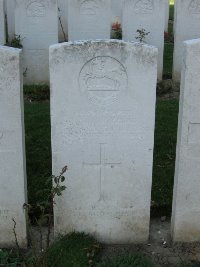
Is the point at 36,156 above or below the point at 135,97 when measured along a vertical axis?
below

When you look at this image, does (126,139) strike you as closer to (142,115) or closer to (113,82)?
(142,115)

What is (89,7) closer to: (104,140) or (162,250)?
(104,140)

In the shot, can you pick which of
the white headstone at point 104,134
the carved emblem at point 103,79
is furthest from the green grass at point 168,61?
the carved emblem at point 103,79

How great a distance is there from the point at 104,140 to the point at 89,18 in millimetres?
5299

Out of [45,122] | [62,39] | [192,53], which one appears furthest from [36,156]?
[62,39]

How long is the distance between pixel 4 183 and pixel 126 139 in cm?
108

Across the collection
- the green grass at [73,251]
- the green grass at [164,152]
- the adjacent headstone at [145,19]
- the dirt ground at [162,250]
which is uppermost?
the adjacent headstone at [145,19]

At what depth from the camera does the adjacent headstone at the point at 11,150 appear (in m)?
3.84

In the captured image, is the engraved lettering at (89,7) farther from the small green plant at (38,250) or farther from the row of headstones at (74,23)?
the small green plant at (38,250)

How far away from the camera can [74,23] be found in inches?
356

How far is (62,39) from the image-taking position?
527 inches

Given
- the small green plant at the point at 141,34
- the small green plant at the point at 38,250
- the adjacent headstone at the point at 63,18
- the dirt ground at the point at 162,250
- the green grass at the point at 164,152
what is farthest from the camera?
the adjacent headstone at the point at 63,18

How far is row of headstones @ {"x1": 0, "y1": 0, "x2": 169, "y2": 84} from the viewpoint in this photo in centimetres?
890

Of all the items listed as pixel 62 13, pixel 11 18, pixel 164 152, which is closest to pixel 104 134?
pixel 164 152
